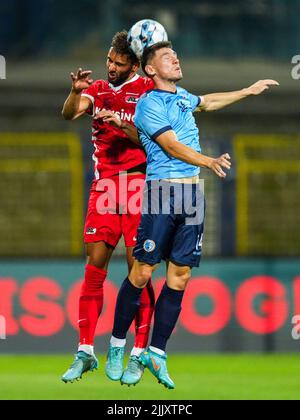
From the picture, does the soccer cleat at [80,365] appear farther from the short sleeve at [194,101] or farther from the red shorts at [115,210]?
the short sleeve at [194,101]

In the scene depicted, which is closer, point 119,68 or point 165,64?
point 165,64

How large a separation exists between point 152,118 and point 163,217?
2.33 feet

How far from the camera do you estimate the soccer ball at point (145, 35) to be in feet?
33.7

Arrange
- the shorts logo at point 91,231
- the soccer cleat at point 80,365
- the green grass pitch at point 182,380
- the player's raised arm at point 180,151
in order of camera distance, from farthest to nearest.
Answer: the green grass pitch at point 182,380
the shorts logo at point 91,231
the soccer cleat at point 80,365
the player's raised arm at point 180,151

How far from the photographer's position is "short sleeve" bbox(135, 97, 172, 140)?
1011 centimetres

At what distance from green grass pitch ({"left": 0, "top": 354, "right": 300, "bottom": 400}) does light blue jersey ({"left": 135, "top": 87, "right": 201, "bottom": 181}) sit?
65.6 inches

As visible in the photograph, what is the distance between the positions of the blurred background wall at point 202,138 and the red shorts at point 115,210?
515 centimetres

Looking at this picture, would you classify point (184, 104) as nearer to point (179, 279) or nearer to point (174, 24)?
point (179, 279)

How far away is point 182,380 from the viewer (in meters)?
12.6

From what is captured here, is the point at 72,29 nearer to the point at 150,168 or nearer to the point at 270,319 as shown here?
the point at 270,319

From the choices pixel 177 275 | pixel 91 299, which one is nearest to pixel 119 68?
pixel 177 275

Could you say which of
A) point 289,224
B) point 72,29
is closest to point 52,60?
point 72,29

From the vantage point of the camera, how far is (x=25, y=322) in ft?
52.0

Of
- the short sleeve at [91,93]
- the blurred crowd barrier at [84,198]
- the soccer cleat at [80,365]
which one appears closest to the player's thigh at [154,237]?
the soccer cleat at [80,365]
